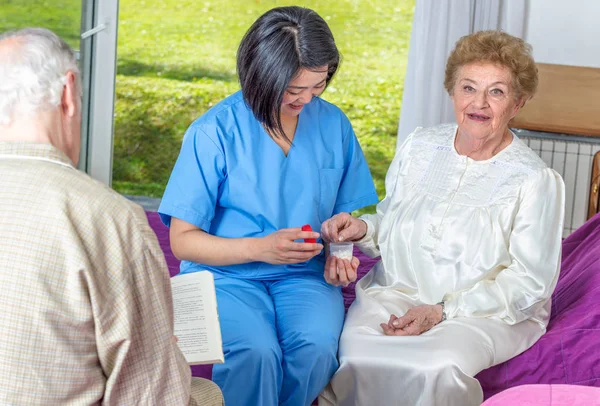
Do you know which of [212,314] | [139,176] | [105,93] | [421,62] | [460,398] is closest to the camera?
[212,314]

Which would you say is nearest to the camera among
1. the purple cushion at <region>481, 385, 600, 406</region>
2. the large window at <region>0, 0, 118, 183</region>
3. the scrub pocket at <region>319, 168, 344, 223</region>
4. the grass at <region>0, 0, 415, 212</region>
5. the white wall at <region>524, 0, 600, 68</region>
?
the purple cushion at <region>481, 385, 600, 406</region>

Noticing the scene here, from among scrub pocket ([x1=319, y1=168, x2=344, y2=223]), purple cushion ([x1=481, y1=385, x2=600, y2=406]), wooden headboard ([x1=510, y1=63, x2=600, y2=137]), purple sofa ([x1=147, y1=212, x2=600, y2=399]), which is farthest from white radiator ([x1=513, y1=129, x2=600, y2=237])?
purple cushion ([x1=481, y1=385, x2=600, y2=406])

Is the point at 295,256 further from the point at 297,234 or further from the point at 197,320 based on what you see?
the point at 197,320

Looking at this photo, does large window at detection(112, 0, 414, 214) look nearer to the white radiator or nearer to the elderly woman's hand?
the white radiator

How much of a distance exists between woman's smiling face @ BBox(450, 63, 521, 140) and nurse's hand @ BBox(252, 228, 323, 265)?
56cm

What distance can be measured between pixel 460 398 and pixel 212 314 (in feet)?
2.16

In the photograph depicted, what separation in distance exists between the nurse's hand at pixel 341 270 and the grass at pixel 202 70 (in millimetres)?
5133

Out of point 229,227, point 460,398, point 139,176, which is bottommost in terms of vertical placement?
point 139,176

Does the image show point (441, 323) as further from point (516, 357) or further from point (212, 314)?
point (212, 314)

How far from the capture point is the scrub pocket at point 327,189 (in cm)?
237

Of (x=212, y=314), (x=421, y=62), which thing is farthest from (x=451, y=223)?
(x=421, y=62)

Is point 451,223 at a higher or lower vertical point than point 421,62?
lower

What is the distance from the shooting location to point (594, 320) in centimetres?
220

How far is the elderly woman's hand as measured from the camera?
2.14 metres
